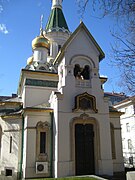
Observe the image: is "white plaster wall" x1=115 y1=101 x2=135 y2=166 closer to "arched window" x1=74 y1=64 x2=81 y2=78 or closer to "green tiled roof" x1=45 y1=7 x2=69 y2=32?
"green tiled roof" x1=45 y1=7 x2=69 y2=32

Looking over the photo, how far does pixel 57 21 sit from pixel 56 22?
20 cm

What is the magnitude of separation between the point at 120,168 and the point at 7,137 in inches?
299

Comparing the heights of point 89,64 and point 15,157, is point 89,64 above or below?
above

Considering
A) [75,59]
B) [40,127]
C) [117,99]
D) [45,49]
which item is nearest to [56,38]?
[45,49]

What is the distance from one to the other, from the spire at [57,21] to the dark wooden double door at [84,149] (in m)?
14.0

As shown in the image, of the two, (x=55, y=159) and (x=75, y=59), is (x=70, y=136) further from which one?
(x=75, y=59)

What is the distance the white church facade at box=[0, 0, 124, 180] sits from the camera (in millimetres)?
11789

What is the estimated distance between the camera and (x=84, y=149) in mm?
12125

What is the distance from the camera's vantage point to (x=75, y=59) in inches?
532

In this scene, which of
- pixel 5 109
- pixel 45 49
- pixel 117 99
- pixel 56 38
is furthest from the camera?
pixel 117 99

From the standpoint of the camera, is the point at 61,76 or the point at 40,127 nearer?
the point at 40,127

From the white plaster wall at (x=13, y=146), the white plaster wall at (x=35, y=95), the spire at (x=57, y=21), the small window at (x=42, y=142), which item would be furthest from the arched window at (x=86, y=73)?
the spire at (x=57, y=21)

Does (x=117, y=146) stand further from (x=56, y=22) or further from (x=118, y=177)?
(x=56, y=22)

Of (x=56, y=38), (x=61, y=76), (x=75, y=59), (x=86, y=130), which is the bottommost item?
(x=86, y=130)
